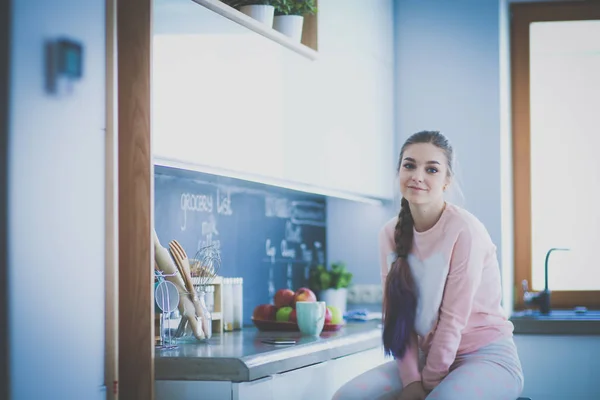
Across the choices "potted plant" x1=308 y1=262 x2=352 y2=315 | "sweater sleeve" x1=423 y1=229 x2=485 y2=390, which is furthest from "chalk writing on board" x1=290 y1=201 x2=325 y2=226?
"sweater sleeve" x1=423 y1=229 x2=485 y2=390

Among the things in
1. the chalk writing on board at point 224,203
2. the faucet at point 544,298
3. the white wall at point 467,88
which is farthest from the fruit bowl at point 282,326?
the faucet at point 544,298

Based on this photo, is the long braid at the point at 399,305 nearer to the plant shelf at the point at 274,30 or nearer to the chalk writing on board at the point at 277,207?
the plant shelf at the point at 274,30

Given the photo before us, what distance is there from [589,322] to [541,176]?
32.9 inches

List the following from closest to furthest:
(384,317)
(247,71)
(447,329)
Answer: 1. (447,329)
2. (384,317)
3. (247,71)

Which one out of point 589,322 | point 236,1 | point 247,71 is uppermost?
point 236,1

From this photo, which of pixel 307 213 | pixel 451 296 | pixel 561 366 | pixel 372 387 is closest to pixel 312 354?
pixel 372 387

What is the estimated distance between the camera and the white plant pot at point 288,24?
3010 millimetres

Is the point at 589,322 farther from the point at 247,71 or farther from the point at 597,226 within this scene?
the point at 247,71

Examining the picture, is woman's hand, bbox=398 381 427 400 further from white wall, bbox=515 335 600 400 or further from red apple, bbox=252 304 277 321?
white wall, bbox=515 335 600 400

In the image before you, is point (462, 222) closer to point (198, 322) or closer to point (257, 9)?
point (198, 322)

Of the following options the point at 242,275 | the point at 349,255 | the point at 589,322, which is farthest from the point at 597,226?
the point at 242,275

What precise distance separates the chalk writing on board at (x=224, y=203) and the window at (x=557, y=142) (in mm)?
1551

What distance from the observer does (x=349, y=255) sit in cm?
402

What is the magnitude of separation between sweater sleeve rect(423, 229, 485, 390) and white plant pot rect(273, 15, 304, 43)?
1.07 m
